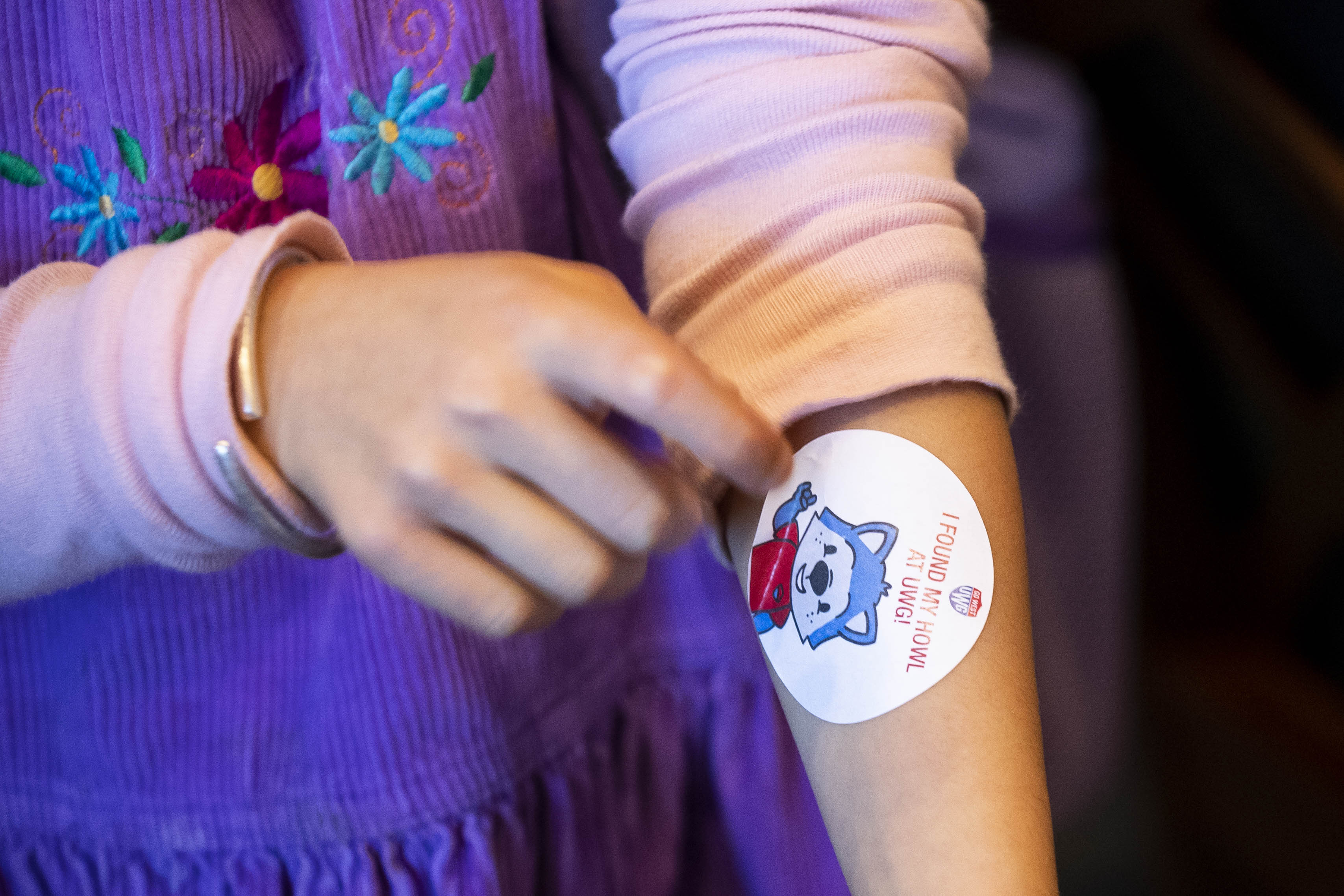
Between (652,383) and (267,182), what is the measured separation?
347 mm

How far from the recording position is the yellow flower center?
51cm

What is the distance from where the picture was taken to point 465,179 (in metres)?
0.50

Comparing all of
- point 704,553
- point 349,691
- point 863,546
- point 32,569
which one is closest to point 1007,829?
point 863,546

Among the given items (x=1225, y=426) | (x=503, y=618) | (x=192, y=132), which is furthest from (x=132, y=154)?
(x=1225, y=426)

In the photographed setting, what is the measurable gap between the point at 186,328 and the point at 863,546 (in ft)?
1.05

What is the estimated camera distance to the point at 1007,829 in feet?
1.28

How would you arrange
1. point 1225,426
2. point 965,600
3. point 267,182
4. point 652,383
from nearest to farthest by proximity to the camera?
point 652,383
point 965,600
point 267,182
point 1225,426

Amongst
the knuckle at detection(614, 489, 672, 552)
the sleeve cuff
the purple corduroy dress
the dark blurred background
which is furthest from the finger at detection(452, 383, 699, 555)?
the dark blurred background

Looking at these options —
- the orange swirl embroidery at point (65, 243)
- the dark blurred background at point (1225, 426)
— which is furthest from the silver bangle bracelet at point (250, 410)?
the dark blurred background at point (1225, 426)

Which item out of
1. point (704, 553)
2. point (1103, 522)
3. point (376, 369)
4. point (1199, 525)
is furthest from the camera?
point (1199, 525)

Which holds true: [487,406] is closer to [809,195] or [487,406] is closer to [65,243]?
[809,195]

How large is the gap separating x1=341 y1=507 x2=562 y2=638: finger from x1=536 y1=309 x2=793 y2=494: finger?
79mm

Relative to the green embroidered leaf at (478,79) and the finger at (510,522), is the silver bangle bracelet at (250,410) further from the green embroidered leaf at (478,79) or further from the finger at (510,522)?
the green embroidered leaf at (478,79)

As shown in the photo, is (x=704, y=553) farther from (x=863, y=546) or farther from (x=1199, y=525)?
(x=1199, y=525)
